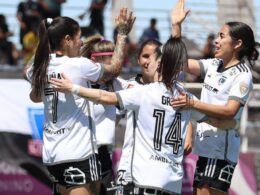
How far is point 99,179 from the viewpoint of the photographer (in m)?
6.51

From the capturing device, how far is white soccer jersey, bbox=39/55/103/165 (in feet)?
20.7

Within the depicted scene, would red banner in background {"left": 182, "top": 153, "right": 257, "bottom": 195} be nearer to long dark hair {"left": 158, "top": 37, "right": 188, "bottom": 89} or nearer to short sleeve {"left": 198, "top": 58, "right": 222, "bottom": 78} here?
short sleeve {"left": 198, "top": 58, "right": 222, "bottom": 78}

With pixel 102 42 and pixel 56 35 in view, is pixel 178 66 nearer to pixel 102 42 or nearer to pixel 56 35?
pixel 56 35

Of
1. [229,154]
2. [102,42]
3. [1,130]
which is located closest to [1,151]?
[1,130]

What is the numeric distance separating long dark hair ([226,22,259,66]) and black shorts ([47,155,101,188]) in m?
1.32

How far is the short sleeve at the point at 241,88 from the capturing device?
6.34 meters

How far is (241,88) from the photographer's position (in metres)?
6.39

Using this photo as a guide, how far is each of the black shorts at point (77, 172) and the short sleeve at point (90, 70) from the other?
0.56 metres

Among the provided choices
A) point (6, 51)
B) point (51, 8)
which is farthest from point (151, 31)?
point (6, 51)

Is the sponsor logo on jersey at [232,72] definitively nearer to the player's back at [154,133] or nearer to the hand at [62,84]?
the player's back at [154,133]

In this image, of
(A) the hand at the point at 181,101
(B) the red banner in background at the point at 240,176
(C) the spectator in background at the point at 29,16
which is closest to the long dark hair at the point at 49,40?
(A) the hand at the point at 181,101

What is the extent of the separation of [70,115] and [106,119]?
2.68ft

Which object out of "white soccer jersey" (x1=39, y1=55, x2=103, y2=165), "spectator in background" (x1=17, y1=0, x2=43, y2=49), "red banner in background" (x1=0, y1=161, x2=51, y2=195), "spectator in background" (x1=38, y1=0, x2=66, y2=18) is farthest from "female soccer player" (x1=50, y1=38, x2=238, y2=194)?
"spectator in background" (x1=17, y1=0, x2=43, y2=49)

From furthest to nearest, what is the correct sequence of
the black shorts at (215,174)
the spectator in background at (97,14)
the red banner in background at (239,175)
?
1. the spectator in background at (97,14)
2. the red banner in background at (239,175)
3. the black shorts at (215,174)
